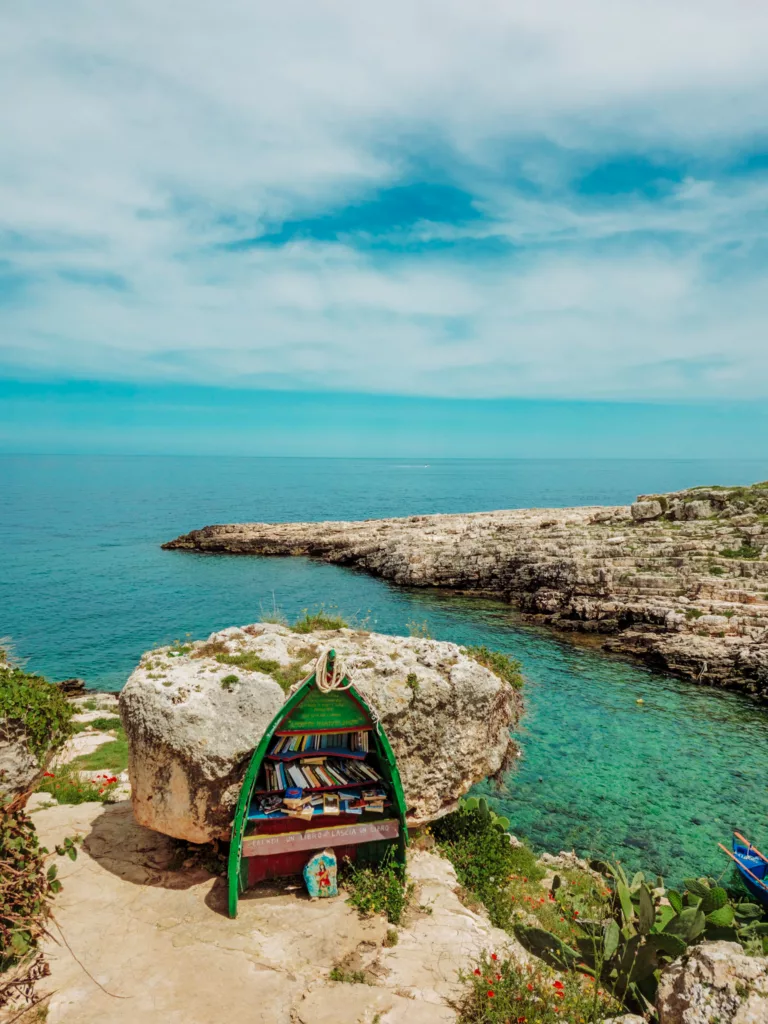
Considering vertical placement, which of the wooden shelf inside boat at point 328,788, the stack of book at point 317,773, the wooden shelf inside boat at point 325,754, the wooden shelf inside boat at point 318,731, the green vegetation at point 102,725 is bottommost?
the green vegetation at point 102,725

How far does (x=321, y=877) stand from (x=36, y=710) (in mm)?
5676

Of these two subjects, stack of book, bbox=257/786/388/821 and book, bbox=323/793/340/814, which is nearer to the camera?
stack of book, bbox=257/786/388/821

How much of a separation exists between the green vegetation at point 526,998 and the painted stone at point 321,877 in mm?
2817

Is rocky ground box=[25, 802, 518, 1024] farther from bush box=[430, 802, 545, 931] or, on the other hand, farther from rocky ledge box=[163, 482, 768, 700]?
rocky ledge box=[163, 482, 768, 700]

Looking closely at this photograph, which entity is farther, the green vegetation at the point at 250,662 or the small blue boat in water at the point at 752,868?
the small blue boat in water at the point at 752,868

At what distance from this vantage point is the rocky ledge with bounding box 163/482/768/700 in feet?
106

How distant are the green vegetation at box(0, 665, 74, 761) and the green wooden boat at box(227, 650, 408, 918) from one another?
127 inches

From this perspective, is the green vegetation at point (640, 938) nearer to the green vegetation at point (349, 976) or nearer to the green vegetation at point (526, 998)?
the green vegetation at point (526, 998)

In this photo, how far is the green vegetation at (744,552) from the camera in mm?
38156

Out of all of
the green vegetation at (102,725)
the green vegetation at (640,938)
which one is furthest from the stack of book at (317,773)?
the green vegetation at (102,725)

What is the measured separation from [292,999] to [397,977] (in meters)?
1.55

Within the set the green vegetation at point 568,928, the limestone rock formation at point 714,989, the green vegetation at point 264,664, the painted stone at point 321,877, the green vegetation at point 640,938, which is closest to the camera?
the limestone rock formation at point 714,989

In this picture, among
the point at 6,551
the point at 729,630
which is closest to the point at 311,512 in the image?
the point at 6,551

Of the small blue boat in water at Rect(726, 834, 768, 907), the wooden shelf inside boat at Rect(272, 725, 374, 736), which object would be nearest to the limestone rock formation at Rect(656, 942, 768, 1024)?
the wooden shelf inside boat at Rect(272, 725, 374, 736)
